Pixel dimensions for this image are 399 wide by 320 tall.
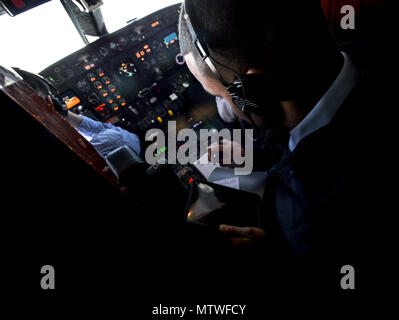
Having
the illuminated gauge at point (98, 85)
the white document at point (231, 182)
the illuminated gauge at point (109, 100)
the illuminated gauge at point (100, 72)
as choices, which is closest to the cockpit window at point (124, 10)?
the illuminated gauge at point (100, 72)

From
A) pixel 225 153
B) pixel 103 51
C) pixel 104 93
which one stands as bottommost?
pixel 225 153

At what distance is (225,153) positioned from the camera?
4.54 ft

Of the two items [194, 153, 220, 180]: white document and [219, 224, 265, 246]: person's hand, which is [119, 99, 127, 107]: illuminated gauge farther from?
[219, 224, 265, 246]: person's hand

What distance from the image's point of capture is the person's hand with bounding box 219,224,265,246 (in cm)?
97

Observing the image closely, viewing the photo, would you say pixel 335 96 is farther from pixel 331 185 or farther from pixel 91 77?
pixel 91 77

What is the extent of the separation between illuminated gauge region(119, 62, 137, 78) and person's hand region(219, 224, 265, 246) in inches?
67.1

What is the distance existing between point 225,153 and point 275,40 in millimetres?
872

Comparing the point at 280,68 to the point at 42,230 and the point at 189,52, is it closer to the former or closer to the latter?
the point at 189,52

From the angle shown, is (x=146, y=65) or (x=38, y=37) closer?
(x=38, y=37)

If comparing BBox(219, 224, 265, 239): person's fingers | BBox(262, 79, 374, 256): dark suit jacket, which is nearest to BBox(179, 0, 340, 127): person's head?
BBox(262, 79, 374, 256): dark suit jacket

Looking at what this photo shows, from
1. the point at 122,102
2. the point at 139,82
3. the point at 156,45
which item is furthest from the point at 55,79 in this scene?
the point at 156,45

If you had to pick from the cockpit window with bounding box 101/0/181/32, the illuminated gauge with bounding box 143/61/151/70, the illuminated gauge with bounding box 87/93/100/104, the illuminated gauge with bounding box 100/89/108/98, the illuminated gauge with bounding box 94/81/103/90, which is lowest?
the illuminated gauge with bounding box 87/93/100/104

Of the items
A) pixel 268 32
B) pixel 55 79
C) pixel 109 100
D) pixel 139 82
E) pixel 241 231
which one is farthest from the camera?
pixel 139 82
